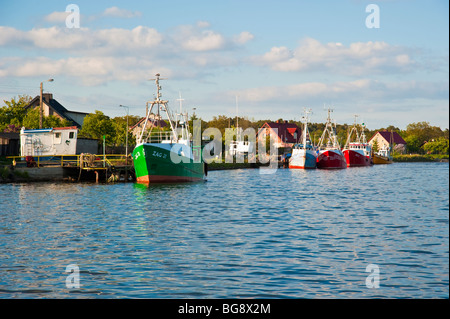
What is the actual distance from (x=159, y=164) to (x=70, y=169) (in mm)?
12796

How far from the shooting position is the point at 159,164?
50.4m

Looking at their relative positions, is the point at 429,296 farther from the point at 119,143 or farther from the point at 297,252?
the point at 119,143

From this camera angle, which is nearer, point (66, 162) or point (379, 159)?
point (66, 162)

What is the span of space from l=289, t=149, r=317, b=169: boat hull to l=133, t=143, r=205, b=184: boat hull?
49463 mm

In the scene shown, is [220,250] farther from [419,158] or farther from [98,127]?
[419,158]

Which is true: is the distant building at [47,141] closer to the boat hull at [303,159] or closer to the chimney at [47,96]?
the chimney at [47,96]

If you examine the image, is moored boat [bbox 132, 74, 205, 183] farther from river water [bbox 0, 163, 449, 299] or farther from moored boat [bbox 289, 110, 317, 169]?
moored boat [bbox 289, 110, 317, 169]

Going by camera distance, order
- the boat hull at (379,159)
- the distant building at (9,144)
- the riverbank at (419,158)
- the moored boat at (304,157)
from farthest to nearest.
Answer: the riverbank at (419,158)
the boat hull at (379,159)
the moored boat at (304,157)
the distant building at (9,144)

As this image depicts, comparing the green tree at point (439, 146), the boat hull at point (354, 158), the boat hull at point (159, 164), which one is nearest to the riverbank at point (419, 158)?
the green tree at point (439, 146)

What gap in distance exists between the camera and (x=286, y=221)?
88.3 feet

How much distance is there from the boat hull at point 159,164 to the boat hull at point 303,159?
4946 centimetres

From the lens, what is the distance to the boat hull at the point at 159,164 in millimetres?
49125

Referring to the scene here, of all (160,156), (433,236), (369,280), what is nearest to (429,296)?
(369,280)

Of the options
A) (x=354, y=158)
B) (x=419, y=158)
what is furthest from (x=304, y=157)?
(x=419, y=158)
